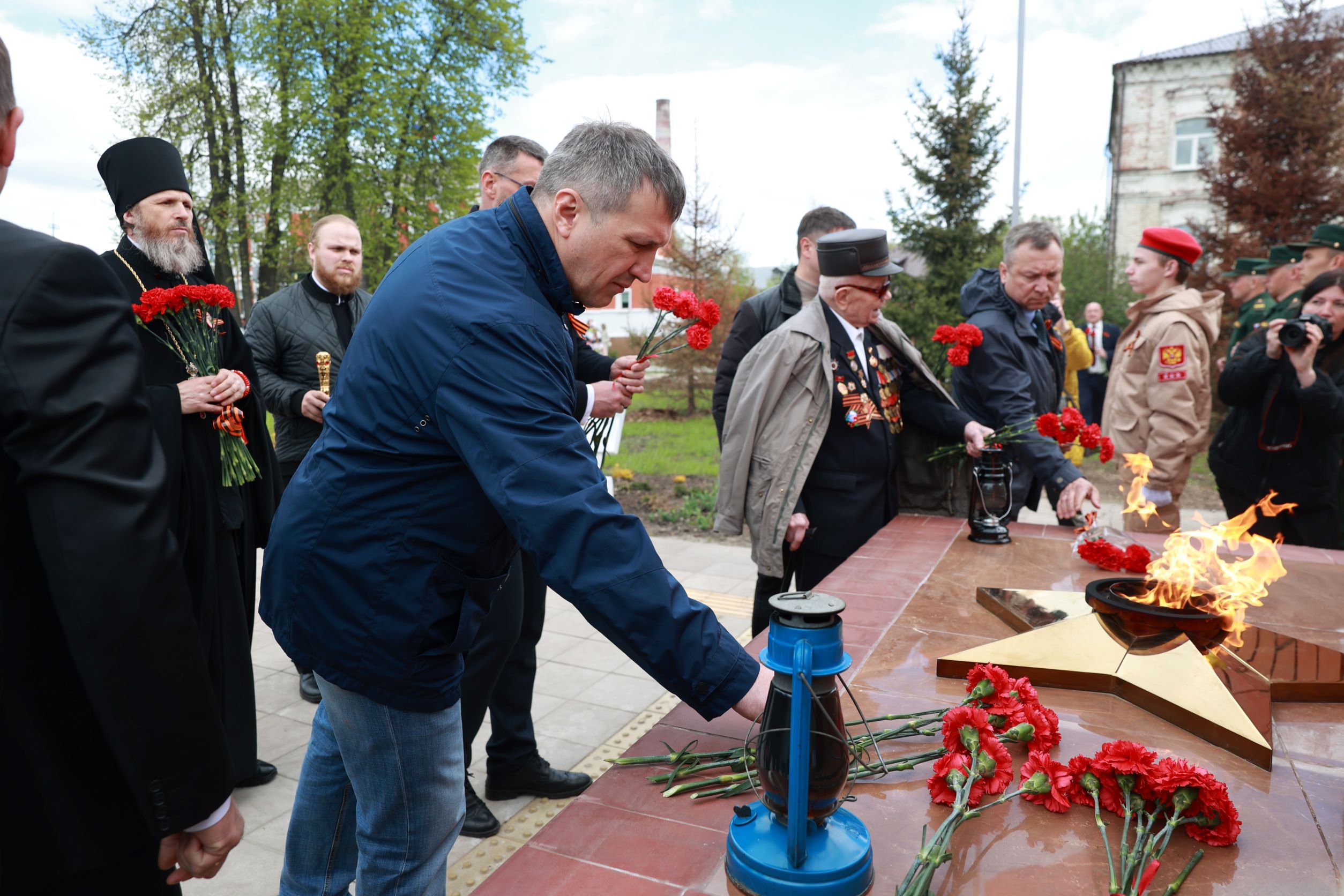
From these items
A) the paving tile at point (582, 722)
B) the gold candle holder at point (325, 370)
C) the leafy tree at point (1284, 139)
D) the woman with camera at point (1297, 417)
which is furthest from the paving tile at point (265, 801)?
the leafy tree at point (1284, 139)

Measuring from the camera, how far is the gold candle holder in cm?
402

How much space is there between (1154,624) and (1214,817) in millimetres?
840

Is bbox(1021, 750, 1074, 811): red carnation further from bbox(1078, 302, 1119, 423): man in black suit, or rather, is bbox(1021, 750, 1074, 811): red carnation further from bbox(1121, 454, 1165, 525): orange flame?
bbox(1078, 302, 1119, 423): man in black suit

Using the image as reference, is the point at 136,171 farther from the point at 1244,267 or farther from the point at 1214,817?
the point at 1244,267

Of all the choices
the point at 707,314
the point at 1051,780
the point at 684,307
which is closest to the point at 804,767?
the point at 1051,780

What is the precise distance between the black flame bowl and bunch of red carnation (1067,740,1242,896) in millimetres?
673

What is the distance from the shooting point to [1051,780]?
5.26 feet

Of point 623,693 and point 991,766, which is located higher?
point 991,766

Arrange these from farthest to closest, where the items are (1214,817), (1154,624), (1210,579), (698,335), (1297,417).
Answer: (1297,417) < (698,335) < (1210,579) < (1154,624) < (1214,817)

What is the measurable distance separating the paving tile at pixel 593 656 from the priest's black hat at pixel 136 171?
292cm

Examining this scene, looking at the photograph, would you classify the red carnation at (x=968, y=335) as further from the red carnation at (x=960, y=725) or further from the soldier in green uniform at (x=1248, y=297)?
the red carnation at (x=960, y=725)

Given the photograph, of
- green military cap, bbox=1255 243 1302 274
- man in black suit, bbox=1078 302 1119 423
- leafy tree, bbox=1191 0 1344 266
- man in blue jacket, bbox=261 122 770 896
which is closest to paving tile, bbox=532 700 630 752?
man in blue jacket, bbox=261 122 770 896

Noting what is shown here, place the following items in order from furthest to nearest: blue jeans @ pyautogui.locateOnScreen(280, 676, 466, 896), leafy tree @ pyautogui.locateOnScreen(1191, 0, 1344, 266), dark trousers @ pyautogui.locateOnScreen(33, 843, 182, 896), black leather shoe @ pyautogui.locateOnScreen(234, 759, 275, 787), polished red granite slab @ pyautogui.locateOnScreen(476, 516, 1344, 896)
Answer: leafy tree @ pyautogui.locateOnScreen(1191, 0, 1344, 266) < black leather shoe @ pyautogui.locateOnScreen(234, 759, 275, 787) < blue jeans @ pyautogui.locateOnScreen(280, 676, 466, 896) < polished red granite slab @ pyautogui.locateOnScreen(476, 516, 1344, 896) < dark trousers @ pyautogui.locateOnScreen(33, 843, 182, 896)

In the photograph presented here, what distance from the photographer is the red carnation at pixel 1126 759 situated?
4.98 ft
